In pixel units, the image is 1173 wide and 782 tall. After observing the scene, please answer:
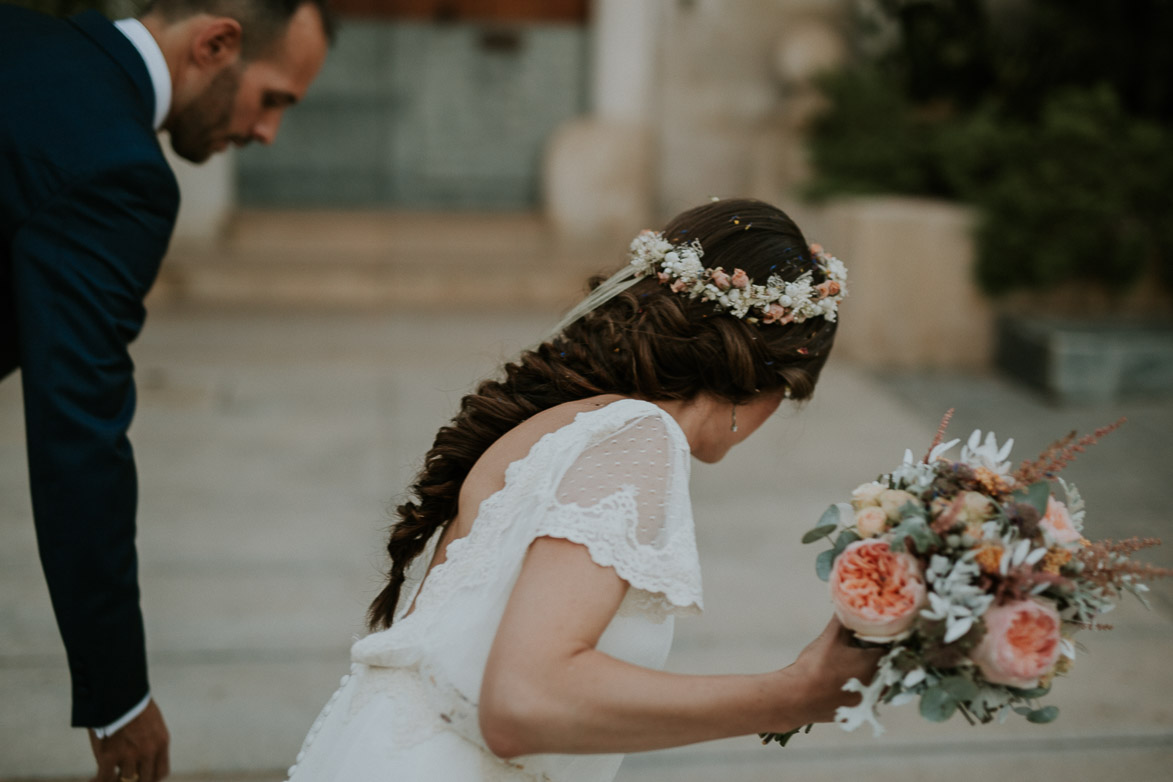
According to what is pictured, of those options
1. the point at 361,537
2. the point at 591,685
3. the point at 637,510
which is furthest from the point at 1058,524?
the point at 361,537

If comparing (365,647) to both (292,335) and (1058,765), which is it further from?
(292,335)

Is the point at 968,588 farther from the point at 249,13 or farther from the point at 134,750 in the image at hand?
the point at 249,13

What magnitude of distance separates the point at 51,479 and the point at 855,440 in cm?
454

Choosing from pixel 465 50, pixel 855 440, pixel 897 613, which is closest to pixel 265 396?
pixel 855 440

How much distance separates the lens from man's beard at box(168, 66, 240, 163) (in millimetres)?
2365

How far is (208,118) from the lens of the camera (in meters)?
2.39

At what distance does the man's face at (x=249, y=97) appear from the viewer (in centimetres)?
238

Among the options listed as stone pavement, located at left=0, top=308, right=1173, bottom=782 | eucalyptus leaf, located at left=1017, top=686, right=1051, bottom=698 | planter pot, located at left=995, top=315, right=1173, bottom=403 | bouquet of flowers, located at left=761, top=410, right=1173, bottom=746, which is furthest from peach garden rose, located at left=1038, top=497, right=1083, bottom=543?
planter pot, located at left=995, top=315, right=1173, bottom=403

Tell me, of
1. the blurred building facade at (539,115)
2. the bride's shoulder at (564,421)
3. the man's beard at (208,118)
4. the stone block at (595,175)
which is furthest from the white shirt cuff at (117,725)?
the stone block at (595,175)

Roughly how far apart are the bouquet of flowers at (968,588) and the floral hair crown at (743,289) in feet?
1.22

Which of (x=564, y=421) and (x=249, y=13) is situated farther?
(x=249, y=13)

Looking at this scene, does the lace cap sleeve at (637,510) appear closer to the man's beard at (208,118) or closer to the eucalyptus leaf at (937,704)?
the eucalyptus leaf at (937,704)

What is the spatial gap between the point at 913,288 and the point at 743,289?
213 inches

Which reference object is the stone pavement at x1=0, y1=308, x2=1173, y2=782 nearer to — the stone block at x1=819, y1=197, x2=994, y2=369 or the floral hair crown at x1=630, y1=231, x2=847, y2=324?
the stone block at x1=819, y1=197, x2=994, y2=369
